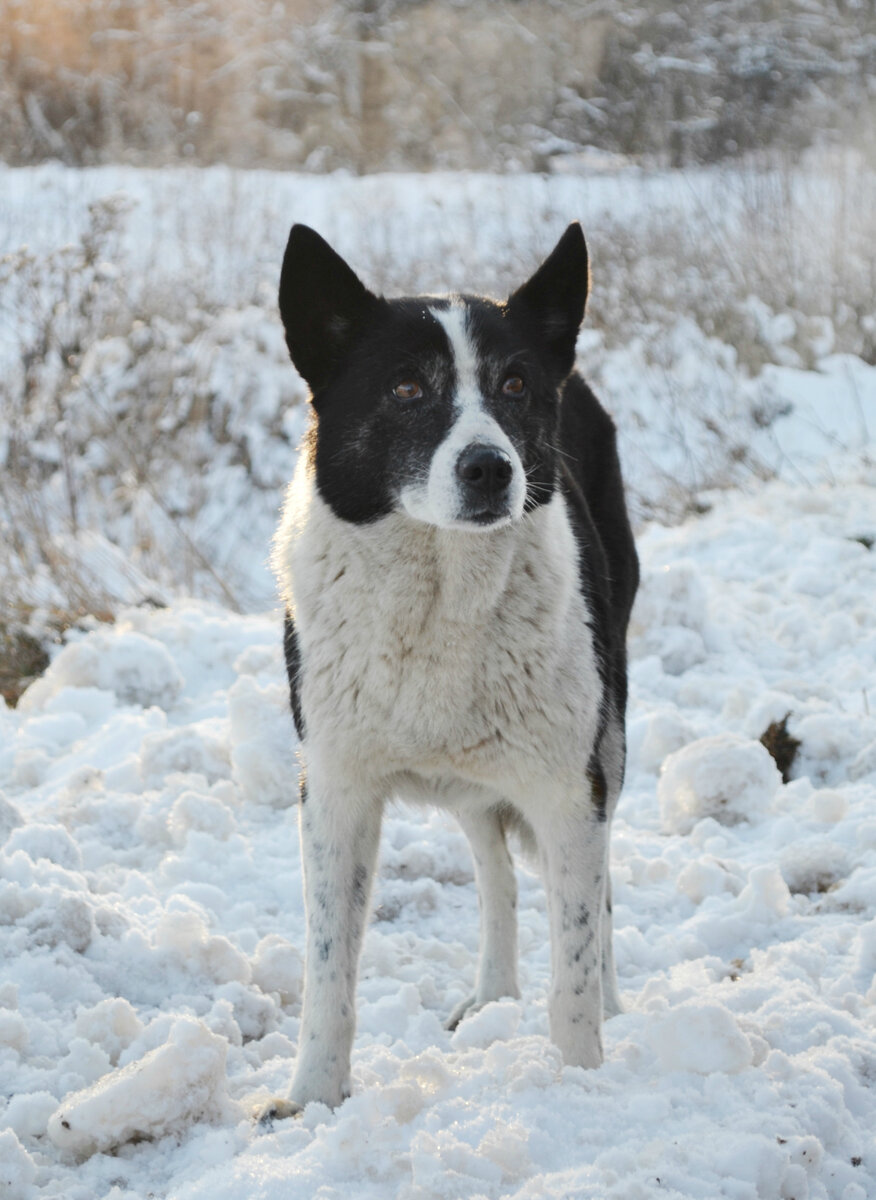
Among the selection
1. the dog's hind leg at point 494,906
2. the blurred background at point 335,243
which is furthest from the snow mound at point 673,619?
the dog's hind leg at point 494,906

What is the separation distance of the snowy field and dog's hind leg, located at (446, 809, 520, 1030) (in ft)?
0.38

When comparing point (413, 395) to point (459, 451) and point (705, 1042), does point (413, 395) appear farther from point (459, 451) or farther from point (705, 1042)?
point (705, 1042)

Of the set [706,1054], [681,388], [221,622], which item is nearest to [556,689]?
[706,1054]

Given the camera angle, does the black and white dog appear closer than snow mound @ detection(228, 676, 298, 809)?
Yes

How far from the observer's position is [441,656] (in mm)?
2480

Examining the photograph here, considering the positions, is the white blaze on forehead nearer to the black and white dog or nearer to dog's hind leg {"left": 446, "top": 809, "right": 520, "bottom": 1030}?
the black and white dog

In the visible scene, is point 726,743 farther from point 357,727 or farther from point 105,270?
point 105,270

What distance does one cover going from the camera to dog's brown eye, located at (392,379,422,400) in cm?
255

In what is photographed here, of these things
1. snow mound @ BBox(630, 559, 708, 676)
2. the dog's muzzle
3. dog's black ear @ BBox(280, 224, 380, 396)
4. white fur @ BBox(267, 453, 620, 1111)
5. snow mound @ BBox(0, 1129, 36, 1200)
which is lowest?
snow mound @ BBox(630, 559, 708, 676)

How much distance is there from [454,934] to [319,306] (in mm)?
1789

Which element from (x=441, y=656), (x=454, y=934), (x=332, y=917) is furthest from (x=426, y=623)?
(x=454, y=934)

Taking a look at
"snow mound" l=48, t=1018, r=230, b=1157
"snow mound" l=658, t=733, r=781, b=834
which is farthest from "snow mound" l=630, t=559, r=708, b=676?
"snow mound" l=48, t=1018, r=230, b=1157

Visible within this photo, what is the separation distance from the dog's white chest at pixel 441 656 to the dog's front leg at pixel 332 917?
0.41 ft

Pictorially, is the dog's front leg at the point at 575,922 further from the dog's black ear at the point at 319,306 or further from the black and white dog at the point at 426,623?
the dog's black ear at the point at 319,306
